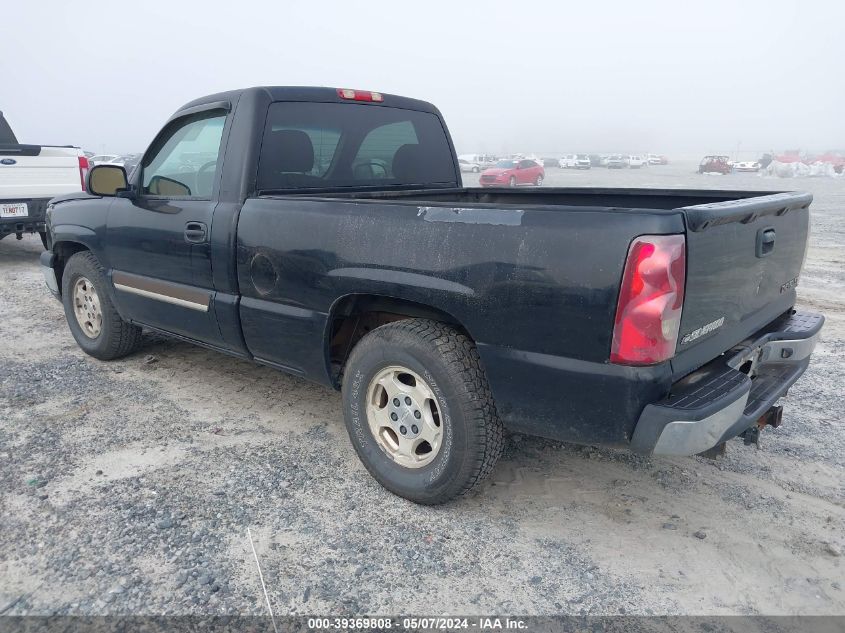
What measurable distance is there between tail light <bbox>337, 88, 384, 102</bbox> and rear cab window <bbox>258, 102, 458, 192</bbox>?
1.9 inches

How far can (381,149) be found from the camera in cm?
416

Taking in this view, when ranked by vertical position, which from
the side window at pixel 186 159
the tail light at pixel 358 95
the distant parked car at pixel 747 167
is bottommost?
the side window at pixel 186 159

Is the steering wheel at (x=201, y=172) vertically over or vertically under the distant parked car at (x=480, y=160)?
under

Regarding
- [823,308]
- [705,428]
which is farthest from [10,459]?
[823,308]

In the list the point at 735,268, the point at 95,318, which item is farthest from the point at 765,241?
the point at 95,318

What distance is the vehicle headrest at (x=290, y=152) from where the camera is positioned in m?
3.50

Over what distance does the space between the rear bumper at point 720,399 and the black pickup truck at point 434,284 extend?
0.4 inches

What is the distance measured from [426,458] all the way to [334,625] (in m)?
0.85

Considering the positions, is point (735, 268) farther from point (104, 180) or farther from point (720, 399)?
point (104, 180)

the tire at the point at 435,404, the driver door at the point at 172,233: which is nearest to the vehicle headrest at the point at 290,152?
the driver door at the point at 172,233

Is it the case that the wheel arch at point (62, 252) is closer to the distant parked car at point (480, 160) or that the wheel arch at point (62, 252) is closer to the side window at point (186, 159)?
the side window at point (186, 159)

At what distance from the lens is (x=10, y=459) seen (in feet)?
10.9

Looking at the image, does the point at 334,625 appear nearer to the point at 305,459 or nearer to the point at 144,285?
the point at 305,459

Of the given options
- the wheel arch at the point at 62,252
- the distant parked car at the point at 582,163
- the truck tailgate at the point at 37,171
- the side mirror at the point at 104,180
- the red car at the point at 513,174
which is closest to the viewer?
the side mirror at the point at 104,180
